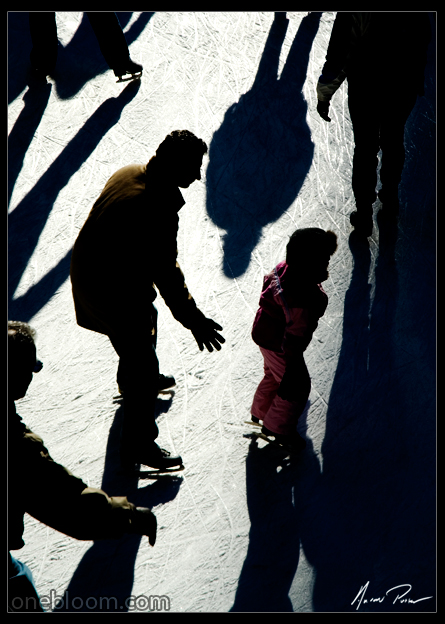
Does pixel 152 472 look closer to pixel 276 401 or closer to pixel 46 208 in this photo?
pixel 276 401

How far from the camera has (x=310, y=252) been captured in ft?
8.90

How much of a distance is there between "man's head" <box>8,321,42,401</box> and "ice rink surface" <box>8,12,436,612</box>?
1.24m

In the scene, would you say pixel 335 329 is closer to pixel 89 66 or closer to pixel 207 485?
pixel 207 485

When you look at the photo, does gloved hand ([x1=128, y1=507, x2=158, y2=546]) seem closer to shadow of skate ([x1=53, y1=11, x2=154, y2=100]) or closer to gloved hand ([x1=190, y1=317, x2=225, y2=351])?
gloved hand ([x1=190, y1=317, x2=225, y2=351])

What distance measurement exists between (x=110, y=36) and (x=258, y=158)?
1.81m

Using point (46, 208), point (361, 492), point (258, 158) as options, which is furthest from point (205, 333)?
point (258, 158)

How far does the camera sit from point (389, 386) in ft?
12.0

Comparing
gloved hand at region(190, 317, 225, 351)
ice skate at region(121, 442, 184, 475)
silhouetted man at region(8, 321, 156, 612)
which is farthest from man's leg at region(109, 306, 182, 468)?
silhouetted man at region(8, 321, 156, 612)

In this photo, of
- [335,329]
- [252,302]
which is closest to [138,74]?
[252,302]

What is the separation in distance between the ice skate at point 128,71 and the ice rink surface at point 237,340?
3.3 inches

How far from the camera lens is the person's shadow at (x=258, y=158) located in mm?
4668

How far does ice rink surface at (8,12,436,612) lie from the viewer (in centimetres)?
298

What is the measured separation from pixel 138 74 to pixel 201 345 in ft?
13.0
